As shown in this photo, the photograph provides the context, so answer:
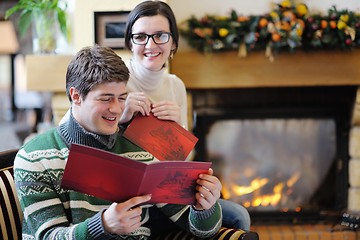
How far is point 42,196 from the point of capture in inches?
55.3

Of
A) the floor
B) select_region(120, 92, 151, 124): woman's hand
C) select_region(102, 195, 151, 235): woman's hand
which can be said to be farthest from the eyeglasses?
the floor

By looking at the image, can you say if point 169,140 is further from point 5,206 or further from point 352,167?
point 352,167

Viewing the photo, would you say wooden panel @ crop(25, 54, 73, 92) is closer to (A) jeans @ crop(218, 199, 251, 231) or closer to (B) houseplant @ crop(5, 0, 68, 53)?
(B) houseplant @ crop(5, 0, 68, 53)

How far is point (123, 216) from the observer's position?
1289 mm

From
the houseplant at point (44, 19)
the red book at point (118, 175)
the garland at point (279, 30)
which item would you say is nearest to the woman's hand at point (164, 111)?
the red book at point (118, 175)

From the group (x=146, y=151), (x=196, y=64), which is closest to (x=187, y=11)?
(x=196, y=64)

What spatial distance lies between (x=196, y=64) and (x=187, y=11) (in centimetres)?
27

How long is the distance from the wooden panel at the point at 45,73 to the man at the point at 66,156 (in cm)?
126

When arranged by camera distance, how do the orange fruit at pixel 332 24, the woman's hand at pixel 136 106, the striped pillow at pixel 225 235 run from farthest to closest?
1. the orange fruit at pixel 332 24
2. the woman's hand at pixel 136 106
3. the striped pillow at pixel 225 235

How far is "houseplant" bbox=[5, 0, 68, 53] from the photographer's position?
278 cm

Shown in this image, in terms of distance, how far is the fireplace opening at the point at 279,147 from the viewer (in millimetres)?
3104

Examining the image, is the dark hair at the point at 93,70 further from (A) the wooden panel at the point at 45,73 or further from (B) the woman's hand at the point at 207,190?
(A) the wooden panel at the point at 45,73

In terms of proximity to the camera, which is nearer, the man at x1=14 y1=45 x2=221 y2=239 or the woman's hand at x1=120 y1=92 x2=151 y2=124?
the man at x1=14 y1=45 x2=221 y2=239

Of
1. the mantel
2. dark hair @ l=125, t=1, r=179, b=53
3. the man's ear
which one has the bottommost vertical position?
the mantel
